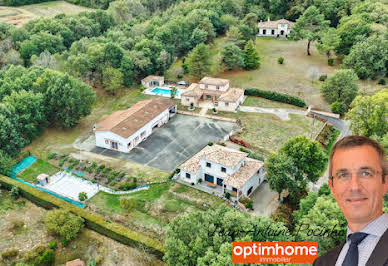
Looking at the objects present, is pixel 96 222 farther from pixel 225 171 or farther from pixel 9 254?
pixel 225 171

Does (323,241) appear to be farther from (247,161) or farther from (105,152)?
(105,152)

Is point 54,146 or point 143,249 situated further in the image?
point 54,146

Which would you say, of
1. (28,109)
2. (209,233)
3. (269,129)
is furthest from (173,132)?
(209,233)

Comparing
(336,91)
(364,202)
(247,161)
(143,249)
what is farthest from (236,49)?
(364,202)

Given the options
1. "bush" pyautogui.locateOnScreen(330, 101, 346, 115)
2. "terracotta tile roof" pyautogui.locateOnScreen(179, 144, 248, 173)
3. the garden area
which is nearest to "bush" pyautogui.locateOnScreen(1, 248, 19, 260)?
the garden area

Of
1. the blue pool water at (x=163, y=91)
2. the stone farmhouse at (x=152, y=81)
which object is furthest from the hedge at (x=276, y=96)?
the stone farmhouse at (x=152, y=81)

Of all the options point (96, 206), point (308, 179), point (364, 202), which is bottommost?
point (96, 206)

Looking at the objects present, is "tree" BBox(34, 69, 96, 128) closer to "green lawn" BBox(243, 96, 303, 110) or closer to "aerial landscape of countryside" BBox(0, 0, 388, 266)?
"aerial landscape of countryside" BBox(0, 0, 388, 266)
